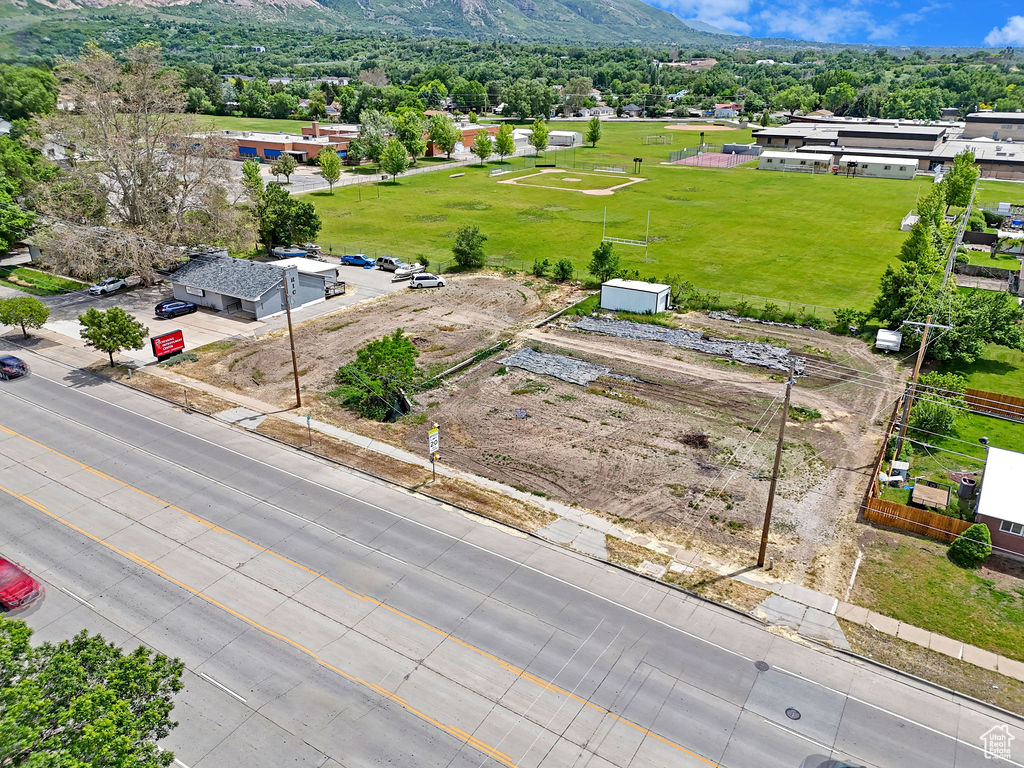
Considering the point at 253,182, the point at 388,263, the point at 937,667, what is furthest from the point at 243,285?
the point at 937,667

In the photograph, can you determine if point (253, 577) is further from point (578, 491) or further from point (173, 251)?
point (173, 251)

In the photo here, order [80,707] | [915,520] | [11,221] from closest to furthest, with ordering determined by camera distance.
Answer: [80,707] < [915,520] < [11,221]

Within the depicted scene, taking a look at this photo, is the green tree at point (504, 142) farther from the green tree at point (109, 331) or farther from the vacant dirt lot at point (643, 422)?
the green tree at point (109, 331)

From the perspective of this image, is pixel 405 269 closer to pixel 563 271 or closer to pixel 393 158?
pixel 563 271

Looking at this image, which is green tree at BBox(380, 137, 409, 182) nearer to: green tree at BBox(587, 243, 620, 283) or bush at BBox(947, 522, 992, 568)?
green tree at BBox(587, 243, 620, 283)

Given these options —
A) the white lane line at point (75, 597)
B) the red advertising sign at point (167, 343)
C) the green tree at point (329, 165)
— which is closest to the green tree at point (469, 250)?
the red advertising sign at point (167, 343)

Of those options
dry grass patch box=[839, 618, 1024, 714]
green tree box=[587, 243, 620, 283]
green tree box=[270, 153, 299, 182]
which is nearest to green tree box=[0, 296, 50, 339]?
green tree box=[587, 243, 620, 283]

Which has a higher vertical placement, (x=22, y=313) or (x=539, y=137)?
(x=539, y=137)
